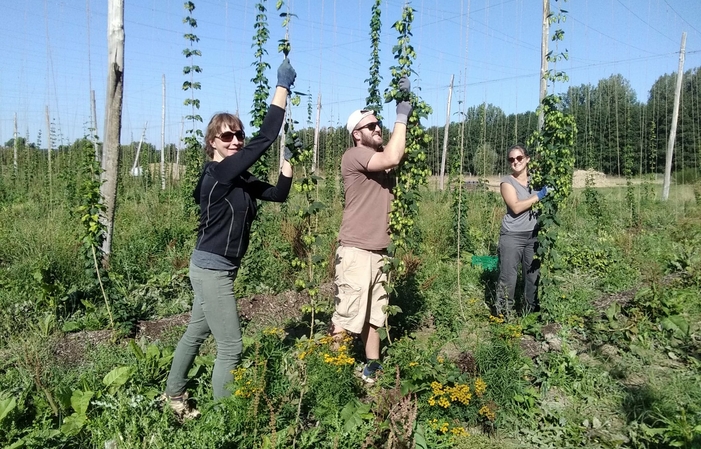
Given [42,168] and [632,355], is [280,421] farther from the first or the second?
[42,168]

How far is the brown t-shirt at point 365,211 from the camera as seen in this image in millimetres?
3213

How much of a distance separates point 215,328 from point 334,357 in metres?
0.71

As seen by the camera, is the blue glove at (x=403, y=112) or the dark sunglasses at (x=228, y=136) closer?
the dark sunglasses at (x=228, y=136)

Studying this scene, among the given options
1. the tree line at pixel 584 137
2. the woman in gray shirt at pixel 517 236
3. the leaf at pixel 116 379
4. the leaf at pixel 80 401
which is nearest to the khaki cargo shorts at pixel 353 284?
the leaf at pixel 116 379

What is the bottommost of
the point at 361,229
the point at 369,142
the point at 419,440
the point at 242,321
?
the point at 419,440

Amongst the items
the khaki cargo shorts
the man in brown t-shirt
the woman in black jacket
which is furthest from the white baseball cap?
the khaki cargo shorts

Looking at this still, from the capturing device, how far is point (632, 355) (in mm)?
3805

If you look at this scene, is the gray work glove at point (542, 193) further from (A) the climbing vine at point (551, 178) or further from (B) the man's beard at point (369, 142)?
(B) the man's beard at point (369, 142)

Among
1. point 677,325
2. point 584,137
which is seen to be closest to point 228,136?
point 677,325

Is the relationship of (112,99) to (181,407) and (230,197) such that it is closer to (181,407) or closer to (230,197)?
(230,197)

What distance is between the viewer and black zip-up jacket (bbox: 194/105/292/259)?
249 centimetres

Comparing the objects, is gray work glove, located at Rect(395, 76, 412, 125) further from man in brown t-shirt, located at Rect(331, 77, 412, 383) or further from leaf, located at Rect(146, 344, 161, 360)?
leaf, located at Rect(146, 344, 161, 360)

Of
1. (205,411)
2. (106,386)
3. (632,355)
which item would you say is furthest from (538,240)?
(106,386)

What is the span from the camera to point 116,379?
2.92 meters
